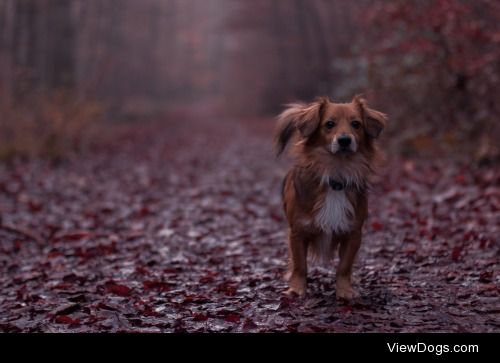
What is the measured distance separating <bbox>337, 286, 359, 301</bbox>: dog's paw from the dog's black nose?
3.63 feet

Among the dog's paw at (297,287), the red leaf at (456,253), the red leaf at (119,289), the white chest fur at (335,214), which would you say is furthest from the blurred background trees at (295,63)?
the red leaf at (119,289)

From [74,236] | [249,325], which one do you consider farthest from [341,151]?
[74,236]

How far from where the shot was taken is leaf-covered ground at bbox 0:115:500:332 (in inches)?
180

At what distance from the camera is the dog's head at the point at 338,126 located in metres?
4.75

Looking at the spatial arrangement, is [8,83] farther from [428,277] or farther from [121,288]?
[428,277]

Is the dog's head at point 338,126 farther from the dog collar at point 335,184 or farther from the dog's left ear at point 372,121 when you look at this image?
the dog collar at point 335,184

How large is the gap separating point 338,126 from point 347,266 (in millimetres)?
1092

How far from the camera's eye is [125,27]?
39.1 m

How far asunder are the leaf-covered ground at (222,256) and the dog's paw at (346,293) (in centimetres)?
8

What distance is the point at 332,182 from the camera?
4.90 m

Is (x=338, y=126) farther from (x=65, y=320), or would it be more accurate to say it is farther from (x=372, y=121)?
(x=65, y=320)

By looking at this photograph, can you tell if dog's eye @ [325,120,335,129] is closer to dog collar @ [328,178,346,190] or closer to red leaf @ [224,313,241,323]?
dog collar @ [328,178,346,190]

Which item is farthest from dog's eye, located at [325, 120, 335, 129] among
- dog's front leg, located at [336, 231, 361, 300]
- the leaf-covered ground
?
the leaf-covered ground
